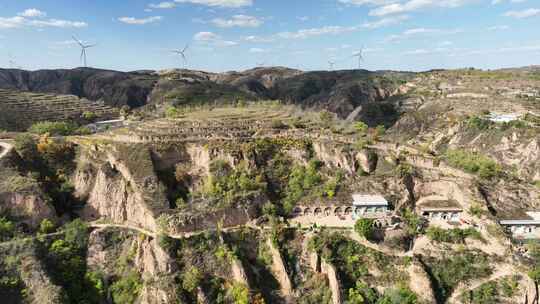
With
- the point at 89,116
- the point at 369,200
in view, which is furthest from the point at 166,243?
the point at 89,116

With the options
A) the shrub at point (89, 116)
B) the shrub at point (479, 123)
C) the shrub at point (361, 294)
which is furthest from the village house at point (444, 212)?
the shrub at point (89, 116)

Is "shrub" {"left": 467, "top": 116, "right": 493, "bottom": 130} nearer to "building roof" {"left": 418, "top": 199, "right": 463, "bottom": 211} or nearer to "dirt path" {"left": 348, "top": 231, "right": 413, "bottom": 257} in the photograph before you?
"building roof" {"left": 418, "top": 199, "right": 463, "bottom": 211}

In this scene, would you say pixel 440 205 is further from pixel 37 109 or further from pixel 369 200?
pixel 37 109

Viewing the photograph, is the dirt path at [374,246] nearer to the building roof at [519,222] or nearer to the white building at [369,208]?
the white building at [369,208]

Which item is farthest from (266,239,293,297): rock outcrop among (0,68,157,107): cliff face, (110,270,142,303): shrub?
(0,68,157,107): cliff face

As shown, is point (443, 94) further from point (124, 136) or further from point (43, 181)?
point (43, 181)

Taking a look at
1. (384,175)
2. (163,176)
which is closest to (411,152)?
(384,175)
